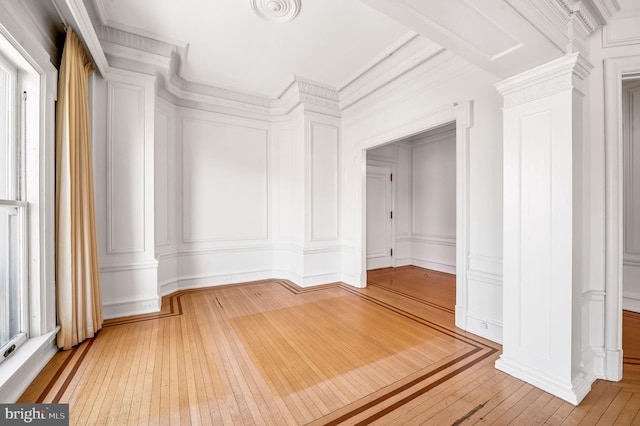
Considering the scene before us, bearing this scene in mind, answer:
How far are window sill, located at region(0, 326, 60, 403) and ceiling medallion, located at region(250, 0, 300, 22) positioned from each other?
3.42 m

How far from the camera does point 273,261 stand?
5.03m

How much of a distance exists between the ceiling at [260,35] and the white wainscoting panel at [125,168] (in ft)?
2.51

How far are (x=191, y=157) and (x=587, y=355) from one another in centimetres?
508

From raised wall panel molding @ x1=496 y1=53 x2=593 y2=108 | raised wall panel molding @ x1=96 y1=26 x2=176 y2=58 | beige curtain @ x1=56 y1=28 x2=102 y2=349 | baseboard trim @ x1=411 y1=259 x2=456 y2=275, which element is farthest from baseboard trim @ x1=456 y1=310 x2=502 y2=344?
raised wall panel molding @ x1=96 y1=26 x2=176 y2=58

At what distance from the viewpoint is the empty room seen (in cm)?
180

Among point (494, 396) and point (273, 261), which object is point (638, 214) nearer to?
point (494, 396)

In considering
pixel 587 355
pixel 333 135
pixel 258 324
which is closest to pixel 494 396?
pixel 587 355

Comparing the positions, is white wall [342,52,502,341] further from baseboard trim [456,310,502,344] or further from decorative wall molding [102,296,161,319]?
decorative wall molding [102,296,161,319]

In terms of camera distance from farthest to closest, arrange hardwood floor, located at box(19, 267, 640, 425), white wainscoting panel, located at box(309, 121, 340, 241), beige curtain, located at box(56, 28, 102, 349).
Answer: white wainscoting panel, located at box(309, 121, 340, 241), beige curtain, located at box(56, 28, 102, 349), hardwood floor, located at box(19, 267, 640, 425)

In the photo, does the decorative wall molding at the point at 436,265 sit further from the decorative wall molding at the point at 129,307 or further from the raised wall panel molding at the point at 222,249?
the decorative wall molding at the point at 129,307

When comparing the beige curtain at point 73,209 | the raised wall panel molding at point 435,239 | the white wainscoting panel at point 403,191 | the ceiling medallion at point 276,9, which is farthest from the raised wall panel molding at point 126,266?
the raised wall panel molding at point 435,239

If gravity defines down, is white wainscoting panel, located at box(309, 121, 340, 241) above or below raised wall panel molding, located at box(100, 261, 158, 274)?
above

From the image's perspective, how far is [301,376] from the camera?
207cm

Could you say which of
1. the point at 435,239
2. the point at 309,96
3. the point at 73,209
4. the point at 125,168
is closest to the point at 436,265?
the point at 435,239
